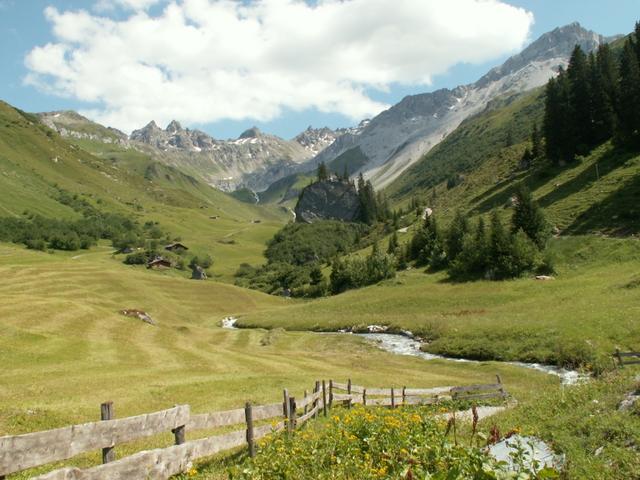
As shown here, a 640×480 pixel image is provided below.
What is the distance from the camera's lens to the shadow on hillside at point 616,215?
78375 millimetres

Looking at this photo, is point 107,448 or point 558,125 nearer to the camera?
point 107,448

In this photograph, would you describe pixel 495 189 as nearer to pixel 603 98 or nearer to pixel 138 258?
pixel 603 98

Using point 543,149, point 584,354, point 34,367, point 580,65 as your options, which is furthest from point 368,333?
point 580,65

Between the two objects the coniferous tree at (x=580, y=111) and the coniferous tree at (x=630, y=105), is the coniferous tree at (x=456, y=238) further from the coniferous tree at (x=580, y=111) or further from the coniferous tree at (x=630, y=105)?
the coniferous tree at (x=580, y=111)

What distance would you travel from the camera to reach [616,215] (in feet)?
268

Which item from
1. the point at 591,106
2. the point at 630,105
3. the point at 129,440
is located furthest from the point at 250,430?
the point at 591,106

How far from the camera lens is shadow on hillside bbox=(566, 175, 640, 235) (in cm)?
7838

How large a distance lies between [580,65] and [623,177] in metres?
50.5

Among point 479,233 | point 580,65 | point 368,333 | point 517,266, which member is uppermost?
point 580,65

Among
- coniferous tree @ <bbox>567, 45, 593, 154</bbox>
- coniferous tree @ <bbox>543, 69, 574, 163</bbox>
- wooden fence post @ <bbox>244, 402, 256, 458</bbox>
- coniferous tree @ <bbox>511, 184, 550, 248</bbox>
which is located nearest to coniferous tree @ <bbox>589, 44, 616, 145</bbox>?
coniferous tree @ <bbox>567, 45, 593, 154</bbox>

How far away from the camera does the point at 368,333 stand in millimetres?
76000

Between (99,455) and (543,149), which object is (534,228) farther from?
(99,455)

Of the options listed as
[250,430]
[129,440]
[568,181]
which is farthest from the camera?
[568,181]

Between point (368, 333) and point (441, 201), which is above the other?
point (441, 201)
